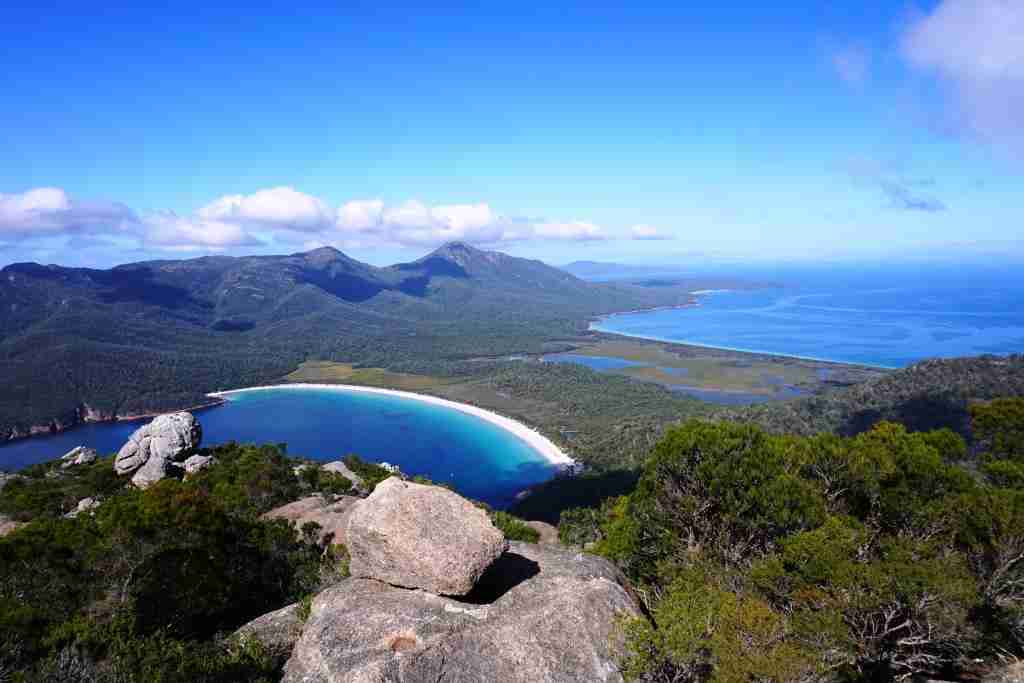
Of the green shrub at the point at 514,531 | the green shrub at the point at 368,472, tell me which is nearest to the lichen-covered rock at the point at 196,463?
the green shrub at the point at 368,472

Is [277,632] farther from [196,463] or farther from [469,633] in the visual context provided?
[196,463]

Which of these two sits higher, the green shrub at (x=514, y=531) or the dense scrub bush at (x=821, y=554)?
the dense scrub bush at (x=821, y=554)

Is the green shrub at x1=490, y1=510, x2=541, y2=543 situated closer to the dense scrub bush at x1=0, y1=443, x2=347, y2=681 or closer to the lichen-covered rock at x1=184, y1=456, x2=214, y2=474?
the dense scrub bush at x1=0, y1=443, x2=347, y2=681

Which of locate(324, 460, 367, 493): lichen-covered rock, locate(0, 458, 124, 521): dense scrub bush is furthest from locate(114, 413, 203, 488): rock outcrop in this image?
locate(324, 460, 367, 493): lichen-covered rock

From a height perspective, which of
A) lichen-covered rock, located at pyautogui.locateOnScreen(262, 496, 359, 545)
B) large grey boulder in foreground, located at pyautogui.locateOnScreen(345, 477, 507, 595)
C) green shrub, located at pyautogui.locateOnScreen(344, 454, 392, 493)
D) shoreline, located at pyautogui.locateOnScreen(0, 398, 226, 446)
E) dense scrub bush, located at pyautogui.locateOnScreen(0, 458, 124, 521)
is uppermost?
large grey boulder in foreground, located at pyautogui.locateOnScreen(345, 477, 507, 595)

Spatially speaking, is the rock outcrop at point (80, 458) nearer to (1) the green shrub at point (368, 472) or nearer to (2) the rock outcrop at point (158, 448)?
(2) the rock outcrop at point (158, 448)

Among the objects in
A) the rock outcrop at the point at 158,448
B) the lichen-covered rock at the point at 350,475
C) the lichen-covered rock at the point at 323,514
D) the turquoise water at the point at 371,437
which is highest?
the lichen-covered rock at the point at 323,514

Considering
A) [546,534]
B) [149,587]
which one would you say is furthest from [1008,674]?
[546,534]
